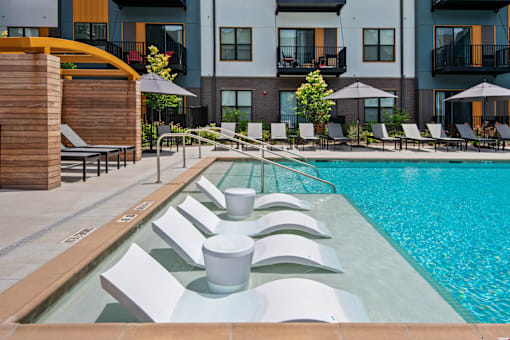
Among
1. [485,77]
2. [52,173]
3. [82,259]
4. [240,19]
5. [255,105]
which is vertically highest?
[240,19]

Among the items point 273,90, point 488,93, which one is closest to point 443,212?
point 488,93

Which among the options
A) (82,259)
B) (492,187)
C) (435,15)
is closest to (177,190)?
(82,259)

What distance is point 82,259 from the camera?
3.02 meters

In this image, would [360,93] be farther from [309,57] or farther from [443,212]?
[443,212]

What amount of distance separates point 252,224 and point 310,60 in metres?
16.8

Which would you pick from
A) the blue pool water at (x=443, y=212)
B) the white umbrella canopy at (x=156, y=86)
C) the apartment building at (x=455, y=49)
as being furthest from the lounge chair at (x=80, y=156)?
the apartment building at (x=455, y=49)

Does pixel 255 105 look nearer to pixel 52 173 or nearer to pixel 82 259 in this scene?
pixel 52 173

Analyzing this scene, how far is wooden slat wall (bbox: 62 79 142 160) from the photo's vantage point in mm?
9742

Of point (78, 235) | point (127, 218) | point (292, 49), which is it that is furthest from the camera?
point (292, 49)

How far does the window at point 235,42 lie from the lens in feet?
64.1

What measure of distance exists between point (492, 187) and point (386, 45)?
13.8 meters

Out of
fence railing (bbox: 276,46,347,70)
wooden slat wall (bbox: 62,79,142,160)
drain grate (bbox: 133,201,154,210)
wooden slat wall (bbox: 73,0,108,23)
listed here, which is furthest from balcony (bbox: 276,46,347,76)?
drain grate (bbox: 133,201,154,210)

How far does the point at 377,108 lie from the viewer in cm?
2028

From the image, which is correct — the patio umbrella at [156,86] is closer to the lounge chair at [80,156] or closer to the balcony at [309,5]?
the lounge chair at [80,156]
